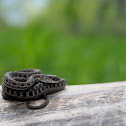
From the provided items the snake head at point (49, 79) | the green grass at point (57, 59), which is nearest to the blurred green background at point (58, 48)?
the green grass at point (57, 59)

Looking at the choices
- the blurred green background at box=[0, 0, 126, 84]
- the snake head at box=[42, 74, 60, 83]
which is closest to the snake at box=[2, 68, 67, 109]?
the snake head at box=[42, 74, 60, 83]

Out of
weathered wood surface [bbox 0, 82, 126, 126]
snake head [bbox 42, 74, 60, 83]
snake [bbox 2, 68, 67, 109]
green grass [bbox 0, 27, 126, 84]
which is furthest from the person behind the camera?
green grass [bbox 0, 27, 126, 84]

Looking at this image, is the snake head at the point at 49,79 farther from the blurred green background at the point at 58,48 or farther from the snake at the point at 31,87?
the blurred green background at the point at 58,48

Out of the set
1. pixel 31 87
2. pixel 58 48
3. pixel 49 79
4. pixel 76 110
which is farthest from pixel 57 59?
pixel 76 110

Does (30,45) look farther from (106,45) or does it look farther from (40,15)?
(106,45)

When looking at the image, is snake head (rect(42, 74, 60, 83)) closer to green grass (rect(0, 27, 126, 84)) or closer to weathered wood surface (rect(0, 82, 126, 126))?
weathered wood surface (rect(0, 82, 126, 126))

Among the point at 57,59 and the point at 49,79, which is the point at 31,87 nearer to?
the point at 49,79

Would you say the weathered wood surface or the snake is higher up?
the snake

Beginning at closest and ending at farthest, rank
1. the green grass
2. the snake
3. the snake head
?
1. the snake
2. the snake head
3. the green grass
